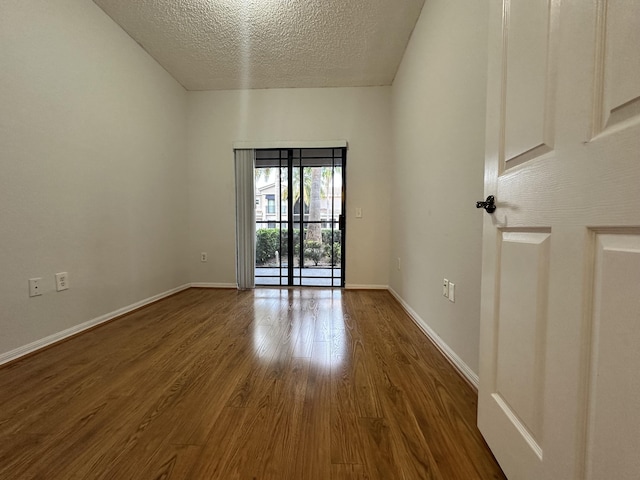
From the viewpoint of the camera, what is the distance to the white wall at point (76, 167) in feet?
5.21

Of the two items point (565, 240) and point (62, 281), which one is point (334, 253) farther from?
point (565, 240)

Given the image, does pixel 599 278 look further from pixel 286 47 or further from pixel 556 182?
pixel 286 47

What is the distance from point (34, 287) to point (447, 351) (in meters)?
2.60

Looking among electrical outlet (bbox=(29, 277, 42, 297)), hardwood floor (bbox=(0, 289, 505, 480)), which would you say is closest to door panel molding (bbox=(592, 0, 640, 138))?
hardwood floor (bbox=(0, 289, 505, 480))

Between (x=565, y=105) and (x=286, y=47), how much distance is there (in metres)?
2.73

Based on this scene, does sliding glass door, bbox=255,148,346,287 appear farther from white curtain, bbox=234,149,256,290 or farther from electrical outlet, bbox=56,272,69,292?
electrical outlet, bbox=56,272,69,292

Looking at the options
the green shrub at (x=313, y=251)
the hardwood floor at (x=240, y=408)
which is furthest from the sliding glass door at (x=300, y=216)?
the hardwood floor at (x=240, y=408)

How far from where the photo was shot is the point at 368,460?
2.90 feet

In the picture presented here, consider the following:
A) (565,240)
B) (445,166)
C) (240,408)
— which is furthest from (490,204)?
(240,408)

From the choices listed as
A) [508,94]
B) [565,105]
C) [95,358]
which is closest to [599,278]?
[565,105]

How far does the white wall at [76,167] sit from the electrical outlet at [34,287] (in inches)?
1.2

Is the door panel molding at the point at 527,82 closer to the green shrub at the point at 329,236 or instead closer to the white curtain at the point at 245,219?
the green shrub at the point at 329,236

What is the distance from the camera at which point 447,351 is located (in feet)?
5.21

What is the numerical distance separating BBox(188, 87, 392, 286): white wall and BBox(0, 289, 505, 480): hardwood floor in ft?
5.00
